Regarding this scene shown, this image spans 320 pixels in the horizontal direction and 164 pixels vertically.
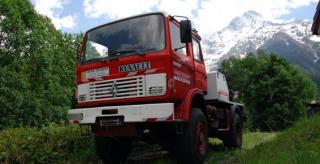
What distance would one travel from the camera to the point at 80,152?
10.4 metres

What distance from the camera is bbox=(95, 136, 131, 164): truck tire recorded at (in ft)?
30.3

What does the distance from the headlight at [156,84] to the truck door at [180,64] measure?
275 millimetres

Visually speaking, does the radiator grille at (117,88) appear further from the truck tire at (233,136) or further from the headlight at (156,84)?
the truck tire at (233,136)

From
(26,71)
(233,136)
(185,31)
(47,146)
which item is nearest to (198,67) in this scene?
(185,31)

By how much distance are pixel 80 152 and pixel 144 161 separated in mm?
1590

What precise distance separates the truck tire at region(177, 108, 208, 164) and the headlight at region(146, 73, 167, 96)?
35.4 inches

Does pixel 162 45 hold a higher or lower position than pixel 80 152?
higher

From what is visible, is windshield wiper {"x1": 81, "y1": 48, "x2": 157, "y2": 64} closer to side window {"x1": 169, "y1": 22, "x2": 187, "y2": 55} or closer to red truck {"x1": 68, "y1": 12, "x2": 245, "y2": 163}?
red truck {"x1": 68, "y1": 12, "x2": 245, "y2": 163}

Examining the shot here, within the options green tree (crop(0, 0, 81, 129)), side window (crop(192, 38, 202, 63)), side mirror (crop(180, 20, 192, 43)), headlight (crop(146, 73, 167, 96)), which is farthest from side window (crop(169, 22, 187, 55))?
green tree (crop(0, 0, 81, 129))

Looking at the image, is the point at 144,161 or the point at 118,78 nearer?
the point at 118,78

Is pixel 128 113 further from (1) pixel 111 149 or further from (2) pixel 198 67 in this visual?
(2) pixel 198 67

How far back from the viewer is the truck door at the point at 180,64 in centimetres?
820

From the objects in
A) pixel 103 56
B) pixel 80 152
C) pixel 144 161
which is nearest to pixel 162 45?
pixel 103 56

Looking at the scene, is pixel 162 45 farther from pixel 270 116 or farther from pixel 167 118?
pixel 270 116
